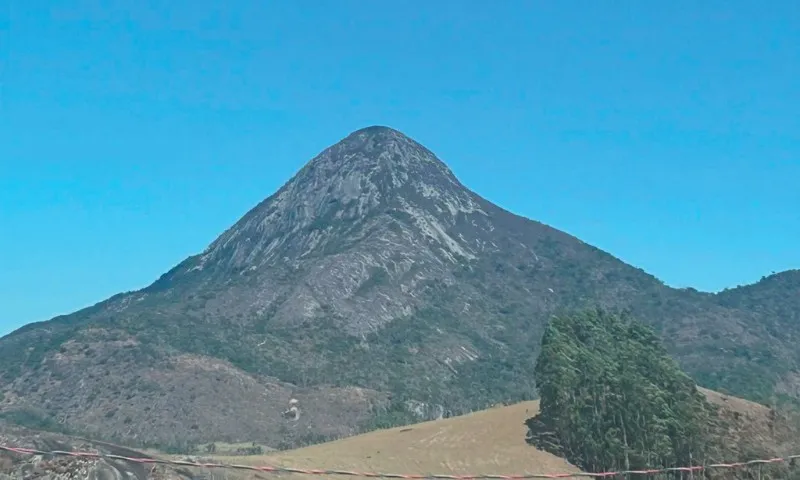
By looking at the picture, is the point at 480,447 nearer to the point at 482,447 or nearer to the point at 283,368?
the point at 482,447

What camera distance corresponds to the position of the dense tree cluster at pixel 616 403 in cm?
5866

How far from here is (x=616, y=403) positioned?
6147 centimetres

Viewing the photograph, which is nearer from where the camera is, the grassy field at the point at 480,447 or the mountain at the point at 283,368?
the grassy field at the point at 480,447

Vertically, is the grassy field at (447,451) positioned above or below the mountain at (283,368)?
below

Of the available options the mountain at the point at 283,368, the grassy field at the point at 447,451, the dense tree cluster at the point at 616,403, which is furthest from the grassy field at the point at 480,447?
the mountain at the point at 283,368

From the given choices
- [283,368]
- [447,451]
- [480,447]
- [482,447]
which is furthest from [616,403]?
[283,368]

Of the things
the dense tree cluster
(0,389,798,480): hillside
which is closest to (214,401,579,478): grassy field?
(0,389,798,480): hillside

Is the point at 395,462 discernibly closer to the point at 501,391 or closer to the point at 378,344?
the point at 501,391

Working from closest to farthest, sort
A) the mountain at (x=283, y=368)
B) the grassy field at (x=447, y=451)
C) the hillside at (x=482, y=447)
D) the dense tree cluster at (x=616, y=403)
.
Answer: the dense tree cluster at (x=616, y=403) → the grassy field at (x=447, y=451) → the hillside at (x=482, y=447) → the mountain at (x=283, y=368)

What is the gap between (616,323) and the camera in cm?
8112

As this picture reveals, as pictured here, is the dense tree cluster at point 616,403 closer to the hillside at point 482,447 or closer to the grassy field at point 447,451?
the hillside at point 482,447

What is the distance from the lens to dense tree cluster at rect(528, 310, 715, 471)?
58656 millimetres

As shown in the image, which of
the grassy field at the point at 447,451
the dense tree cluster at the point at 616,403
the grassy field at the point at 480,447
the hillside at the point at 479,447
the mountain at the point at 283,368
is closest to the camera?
the dense tree cluster at the point at 616,403

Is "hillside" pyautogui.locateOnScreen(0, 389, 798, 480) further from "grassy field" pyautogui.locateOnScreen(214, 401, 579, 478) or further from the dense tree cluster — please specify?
the dense tree cluster
